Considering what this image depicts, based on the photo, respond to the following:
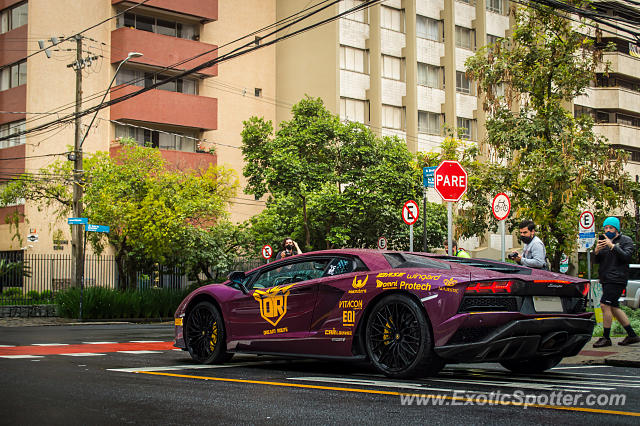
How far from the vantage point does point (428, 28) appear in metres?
54.6

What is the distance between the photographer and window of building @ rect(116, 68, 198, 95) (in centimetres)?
4325

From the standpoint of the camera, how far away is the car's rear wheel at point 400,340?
24.8 ft

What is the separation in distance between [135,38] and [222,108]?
8.15m

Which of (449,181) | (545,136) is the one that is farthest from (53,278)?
(449,181)

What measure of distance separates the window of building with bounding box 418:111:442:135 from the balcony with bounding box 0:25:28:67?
24568mm

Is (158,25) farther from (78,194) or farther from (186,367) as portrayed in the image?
(186,367)

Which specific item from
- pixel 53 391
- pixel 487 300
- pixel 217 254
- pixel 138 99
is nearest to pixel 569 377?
pixel 487 300

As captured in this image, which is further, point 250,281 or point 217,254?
point 217,254

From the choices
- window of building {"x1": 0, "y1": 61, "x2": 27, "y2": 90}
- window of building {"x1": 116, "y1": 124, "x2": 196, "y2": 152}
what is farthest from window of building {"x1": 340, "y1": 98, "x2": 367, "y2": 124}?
window of building {"x1": 0, "y1": 61, "x2": 27, "y2": 90}

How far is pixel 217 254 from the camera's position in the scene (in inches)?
1315

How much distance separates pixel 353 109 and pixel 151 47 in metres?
13.5

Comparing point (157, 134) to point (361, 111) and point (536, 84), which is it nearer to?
point (361, 111)

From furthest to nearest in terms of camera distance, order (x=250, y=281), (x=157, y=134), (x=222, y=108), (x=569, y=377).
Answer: (x=222, y=108) < (x=157, y=134) < (x=250, y=281) < (x=569, y=377)

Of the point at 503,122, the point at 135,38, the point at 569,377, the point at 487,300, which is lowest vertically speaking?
the point at 569,377
